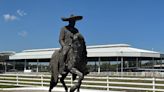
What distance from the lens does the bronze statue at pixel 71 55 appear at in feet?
36.8

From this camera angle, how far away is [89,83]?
80.2ft

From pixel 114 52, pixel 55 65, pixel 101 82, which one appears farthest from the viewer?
pixel 114 52

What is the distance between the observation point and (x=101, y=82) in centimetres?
2197

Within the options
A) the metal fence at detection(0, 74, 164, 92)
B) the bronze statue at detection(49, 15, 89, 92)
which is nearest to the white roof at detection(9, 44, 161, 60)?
the metal fence at detection(0, 74, 164, 92)

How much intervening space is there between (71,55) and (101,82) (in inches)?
432

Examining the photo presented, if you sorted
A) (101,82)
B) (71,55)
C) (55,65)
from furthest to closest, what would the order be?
(101,82), (55,65), (71,55)

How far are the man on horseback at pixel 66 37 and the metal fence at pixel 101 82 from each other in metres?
8.34

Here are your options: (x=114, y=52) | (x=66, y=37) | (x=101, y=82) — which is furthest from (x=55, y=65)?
(x=114, y=52)

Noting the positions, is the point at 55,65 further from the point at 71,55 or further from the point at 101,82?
the point at 101,82

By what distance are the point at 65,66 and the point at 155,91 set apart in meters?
8.70

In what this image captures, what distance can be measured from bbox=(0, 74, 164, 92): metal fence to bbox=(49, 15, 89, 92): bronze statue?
8234mm

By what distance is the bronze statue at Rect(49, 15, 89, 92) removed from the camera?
442 inches

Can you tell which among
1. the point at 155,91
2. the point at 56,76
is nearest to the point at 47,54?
the point at 155,91

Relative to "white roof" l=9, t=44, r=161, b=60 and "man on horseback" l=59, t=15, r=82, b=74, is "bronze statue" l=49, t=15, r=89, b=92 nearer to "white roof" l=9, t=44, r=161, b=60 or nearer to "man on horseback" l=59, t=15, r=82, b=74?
"man on horseback" l=59, t=15, r=82, b=74
